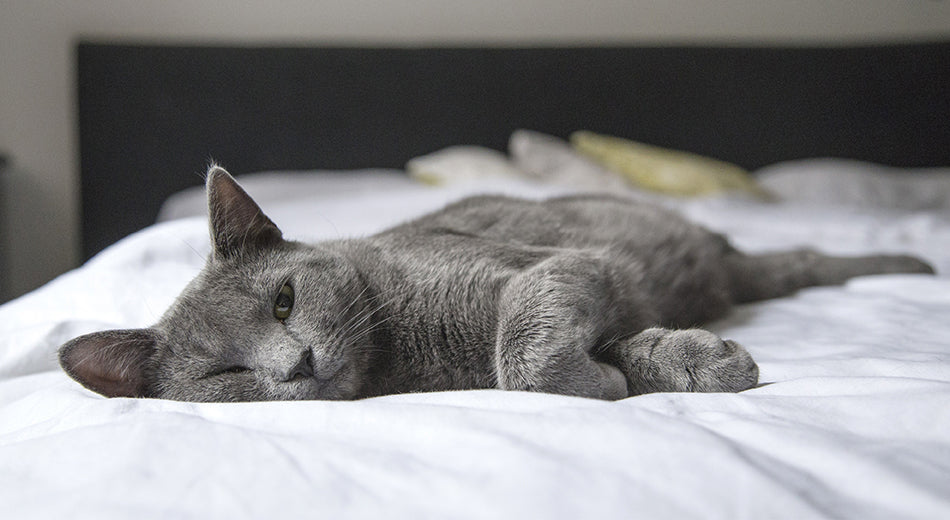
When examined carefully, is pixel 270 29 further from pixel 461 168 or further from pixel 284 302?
pixel 284 302

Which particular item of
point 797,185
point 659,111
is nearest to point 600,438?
point 797,185

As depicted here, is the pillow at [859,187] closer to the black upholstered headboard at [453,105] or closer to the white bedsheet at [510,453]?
the black upholstered headboard at [453,105]

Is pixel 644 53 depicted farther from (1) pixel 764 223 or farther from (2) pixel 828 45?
(1) pixel 764 223

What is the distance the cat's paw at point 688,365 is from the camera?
88 centimetres

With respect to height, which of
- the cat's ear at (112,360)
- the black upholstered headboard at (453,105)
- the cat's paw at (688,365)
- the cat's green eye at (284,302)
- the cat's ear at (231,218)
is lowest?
the cat's ear at (112,360)

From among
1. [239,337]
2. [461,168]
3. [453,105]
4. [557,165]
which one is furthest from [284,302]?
[453,105]

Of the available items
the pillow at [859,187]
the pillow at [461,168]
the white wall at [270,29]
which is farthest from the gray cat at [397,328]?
the white wall at [270,29]

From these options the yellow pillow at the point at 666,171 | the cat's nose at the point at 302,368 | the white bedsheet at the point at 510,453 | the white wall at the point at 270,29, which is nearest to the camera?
the white bedsheet at the point at 510,453

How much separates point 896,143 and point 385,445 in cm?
356

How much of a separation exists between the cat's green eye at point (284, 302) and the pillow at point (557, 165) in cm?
188

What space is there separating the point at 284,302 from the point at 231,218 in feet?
0.53

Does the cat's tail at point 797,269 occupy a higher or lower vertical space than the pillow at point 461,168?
lower

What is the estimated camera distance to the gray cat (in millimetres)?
881

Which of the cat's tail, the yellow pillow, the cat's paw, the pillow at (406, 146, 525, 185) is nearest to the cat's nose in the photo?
the cat's paw
